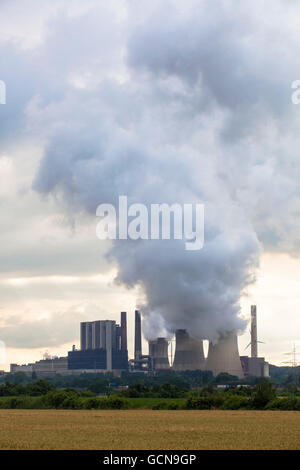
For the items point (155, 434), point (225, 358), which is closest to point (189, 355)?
point (225, 358)

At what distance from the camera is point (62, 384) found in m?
199

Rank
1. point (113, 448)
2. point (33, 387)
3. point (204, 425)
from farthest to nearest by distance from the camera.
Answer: point (33, 387) → point (204, 425) → point (113, 448)

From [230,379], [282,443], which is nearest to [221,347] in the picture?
[230,379]

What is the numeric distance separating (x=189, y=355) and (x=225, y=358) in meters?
14.7

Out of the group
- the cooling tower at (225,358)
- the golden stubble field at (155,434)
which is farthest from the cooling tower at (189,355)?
the golden stubble field at (155,434)

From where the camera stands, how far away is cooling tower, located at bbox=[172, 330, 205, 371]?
190850 mm

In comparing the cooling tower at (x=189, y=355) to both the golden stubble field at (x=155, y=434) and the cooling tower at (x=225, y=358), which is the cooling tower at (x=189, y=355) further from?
the golden stubble field at (x=155, y=434)

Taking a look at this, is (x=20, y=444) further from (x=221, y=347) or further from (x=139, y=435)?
(x=221, y=347)

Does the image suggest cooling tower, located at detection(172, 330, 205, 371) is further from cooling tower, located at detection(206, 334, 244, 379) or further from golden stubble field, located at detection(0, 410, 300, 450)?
golden stubble field, located at detection(0, 410, 300, 450)

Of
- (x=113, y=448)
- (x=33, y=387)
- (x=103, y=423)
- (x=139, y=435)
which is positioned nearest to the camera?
(x=113, y=448)

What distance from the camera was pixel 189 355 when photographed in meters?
193

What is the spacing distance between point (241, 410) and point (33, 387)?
47292 mm

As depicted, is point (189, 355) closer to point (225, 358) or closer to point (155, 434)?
point (225, 358)
